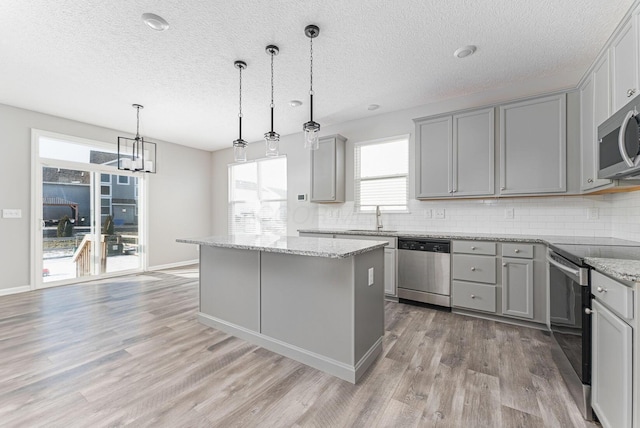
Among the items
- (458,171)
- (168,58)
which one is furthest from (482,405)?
(168,58)

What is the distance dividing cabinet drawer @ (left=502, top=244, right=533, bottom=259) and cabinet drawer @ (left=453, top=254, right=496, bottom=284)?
0.15 m

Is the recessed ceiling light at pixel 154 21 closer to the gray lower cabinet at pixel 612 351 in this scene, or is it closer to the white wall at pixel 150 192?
the gray lower cabinet at pixel 612 351

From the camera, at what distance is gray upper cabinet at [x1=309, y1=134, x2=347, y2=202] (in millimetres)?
4492

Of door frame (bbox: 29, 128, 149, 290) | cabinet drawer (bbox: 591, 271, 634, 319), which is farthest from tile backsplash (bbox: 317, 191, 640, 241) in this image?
door frame (bbox: 29, 128, 149, 290)

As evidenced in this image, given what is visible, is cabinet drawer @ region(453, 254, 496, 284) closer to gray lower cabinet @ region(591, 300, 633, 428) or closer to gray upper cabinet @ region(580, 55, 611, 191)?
gray upper cabinet @ region(580, 55, 611, 191)

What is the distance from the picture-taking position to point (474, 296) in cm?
315

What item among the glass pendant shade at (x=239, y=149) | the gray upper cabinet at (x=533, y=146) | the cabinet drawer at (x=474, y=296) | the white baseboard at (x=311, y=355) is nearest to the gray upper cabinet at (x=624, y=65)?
the gray upper cabinet at (x=533, y=146)

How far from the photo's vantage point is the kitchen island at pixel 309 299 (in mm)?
2029

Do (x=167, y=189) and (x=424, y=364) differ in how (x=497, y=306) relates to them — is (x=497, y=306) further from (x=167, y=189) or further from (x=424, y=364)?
(x=167, y=189)

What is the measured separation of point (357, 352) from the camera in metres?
2.04

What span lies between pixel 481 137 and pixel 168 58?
11.8 ft

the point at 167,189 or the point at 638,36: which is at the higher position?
the point at 638,36

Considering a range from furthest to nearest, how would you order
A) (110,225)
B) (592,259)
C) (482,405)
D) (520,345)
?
1. (110,225)
2. (520,345)
3. (482,405)
4. (592,259)

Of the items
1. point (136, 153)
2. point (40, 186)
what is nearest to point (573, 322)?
point (136, 153)
